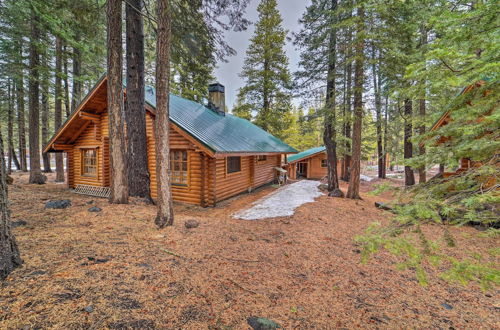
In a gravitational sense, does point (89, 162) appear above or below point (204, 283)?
above

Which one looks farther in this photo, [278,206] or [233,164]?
[233,164]

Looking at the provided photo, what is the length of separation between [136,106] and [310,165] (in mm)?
17005

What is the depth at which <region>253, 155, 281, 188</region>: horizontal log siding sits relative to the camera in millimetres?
12367

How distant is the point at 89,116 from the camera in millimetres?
9250

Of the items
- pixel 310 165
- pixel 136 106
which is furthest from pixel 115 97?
pixel 310 165

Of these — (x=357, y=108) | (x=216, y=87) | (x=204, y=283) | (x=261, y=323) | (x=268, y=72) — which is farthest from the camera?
(x=268, y=72)

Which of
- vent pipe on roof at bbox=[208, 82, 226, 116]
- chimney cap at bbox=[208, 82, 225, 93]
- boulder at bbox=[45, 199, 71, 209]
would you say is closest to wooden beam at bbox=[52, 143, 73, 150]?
boulder at bbox=[45, 199, 71, 209]

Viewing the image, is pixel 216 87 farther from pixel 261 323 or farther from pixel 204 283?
pixel 261 323

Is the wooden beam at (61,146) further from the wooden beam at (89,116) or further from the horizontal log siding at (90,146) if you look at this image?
the wooden beam at (89,116)

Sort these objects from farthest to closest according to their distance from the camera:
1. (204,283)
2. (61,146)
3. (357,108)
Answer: (61,146)
(357,108)
(204,283)

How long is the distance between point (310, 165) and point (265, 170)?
28.4 feet

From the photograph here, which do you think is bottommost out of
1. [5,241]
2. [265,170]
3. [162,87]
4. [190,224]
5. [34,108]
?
[190,224]

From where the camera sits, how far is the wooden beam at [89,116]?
9.01 m

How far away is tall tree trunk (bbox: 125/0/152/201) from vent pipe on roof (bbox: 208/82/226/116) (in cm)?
602
